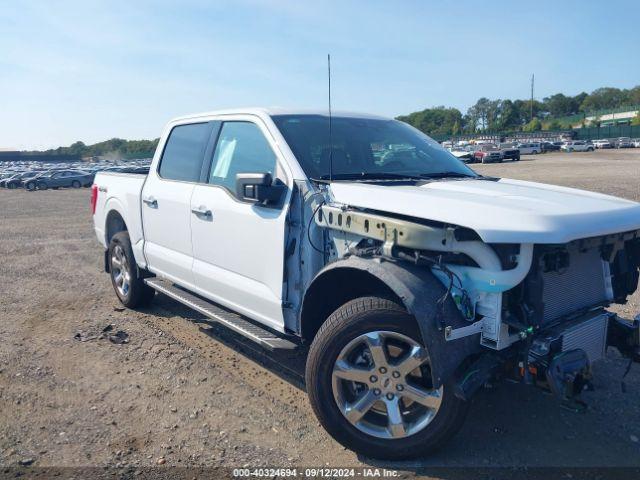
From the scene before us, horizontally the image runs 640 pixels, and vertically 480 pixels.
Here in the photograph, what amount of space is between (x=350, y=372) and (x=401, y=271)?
2.14ft

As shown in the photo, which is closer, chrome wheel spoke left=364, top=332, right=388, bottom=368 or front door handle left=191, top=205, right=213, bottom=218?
chrome wheel spoke left=364, top=332, right=388, bottom=368

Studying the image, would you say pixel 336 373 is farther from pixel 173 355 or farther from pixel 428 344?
pixel 173 355

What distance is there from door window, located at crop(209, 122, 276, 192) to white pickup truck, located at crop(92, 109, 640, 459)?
0.02m

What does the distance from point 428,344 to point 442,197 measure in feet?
2.61

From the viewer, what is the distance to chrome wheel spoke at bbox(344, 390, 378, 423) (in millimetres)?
3213

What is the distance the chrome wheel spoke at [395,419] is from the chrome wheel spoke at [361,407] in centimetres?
10

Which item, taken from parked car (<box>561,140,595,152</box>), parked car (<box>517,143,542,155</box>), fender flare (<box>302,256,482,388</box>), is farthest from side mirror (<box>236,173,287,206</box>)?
parked car (<box>561,140,595,152</box>)

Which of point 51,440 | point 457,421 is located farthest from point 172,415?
point 457,421

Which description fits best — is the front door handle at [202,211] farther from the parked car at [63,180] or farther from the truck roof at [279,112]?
the parked car at [63,180]

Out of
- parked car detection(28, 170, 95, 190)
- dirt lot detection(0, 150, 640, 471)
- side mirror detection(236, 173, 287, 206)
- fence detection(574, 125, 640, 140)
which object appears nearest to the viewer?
dirt lot detection(0, 150, 640, 471)

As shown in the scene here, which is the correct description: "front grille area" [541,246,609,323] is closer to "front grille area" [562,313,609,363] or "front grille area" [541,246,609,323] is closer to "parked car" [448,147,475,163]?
"front grille area" [562,313,609,363]

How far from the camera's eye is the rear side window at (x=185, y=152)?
493 centimetres

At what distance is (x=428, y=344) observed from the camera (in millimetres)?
2869

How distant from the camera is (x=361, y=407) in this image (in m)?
3.22
